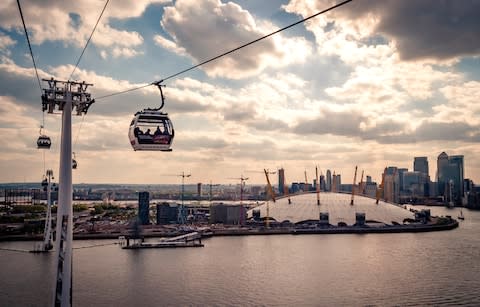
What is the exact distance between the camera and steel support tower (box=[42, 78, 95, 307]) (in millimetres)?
7070

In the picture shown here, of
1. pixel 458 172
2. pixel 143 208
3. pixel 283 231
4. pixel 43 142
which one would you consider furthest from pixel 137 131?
pixel 458 172

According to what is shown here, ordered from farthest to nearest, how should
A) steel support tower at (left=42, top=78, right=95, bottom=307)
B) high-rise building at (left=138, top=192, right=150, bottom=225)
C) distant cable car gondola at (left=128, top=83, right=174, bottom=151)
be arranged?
1. high-rise building at (left=138, top=192, right=150, bottom=225)
2. distant cable car gondola at (left=128, top=83, right=174, bottom=151)
3. steel support tower at (left=42, top=78, right=95, bottom=307)

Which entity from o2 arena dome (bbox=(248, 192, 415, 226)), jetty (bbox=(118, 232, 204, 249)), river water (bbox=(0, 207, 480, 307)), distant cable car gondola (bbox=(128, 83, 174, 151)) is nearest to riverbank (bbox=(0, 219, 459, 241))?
o2 arena dome (bbox=(248, 192, 415, 226))

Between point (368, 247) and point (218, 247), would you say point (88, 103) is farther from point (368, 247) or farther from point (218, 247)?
point (368, 247)

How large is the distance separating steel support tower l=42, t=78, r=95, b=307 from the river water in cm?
748

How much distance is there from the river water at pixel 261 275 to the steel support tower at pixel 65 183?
24.5 ft

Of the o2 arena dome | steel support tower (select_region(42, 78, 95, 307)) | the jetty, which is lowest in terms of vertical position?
the jetty

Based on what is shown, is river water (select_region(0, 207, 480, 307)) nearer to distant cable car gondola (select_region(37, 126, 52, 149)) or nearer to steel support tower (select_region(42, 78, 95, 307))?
distant cable car gondola (select_region(37, 126, 52, 149))

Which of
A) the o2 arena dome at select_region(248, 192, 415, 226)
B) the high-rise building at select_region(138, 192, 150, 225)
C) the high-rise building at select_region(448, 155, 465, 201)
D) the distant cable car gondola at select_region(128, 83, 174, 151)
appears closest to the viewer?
the distant cable car gondola at select_region(128, 83, 174, 151)

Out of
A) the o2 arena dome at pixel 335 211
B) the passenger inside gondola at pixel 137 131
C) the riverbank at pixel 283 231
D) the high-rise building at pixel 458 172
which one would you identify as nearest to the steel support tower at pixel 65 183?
the passenger inside gondola at pixel 137 131

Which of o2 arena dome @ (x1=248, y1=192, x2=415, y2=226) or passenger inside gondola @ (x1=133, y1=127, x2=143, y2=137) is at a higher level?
passenger inside gondola @ (x1=133, y1=127, x2=143, y2=137)

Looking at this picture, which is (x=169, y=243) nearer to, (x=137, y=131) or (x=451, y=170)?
(x=137, y=131)

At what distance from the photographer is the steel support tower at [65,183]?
7070mm

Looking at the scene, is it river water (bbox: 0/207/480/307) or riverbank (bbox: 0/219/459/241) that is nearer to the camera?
river water (bbox: 0/207/480/307)
